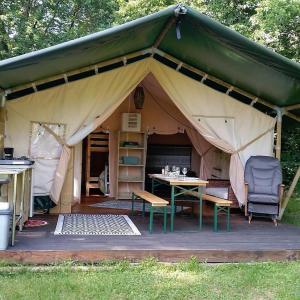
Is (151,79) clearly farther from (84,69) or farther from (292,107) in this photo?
(292,107)

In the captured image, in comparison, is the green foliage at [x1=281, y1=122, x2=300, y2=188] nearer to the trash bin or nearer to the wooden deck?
the wooden deck

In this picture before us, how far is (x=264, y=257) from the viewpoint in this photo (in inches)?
177

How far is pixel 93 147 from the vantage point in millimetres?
9438

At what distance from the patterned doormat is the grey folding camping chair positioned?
1.90m

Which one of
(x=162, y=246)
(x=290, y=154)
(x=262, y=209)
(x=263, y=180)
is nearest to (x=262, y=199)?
(x=262, y=209)

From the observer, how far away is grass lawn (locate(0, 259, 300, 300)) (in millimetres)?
3412

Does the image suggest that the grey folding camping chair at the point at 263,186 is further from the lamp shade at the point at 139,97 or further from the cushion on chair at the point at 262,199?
the lamp shade at the point at 139,97

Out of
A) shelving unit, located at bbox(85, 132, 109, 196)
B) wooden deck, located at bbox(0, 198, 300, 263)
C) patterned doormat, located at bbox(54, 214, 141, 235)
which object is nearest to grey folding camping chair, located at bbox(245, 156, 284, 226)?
wooden deck, located at bbox(0, 198, 300, 263)

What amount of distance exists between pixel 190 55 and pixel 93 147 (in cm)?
393

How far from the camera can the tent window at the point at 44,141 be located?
6449 mm

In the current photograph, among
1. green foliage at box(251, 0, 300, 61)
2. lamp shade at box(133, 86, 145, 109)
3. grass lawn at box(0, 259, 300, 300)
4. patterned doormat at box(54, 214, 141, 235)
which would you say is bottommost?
grass lawn at box(0, 259, 300, 300)

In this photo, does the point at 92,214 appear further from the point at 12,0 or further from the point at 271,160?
the point at 12,0

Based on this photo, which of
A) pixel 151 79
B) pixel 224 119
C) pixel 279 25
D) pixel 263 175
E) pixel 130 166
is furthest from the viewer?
pixel 279 25

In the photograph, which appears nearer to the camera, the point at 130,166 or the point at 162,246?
the point at 162,246
